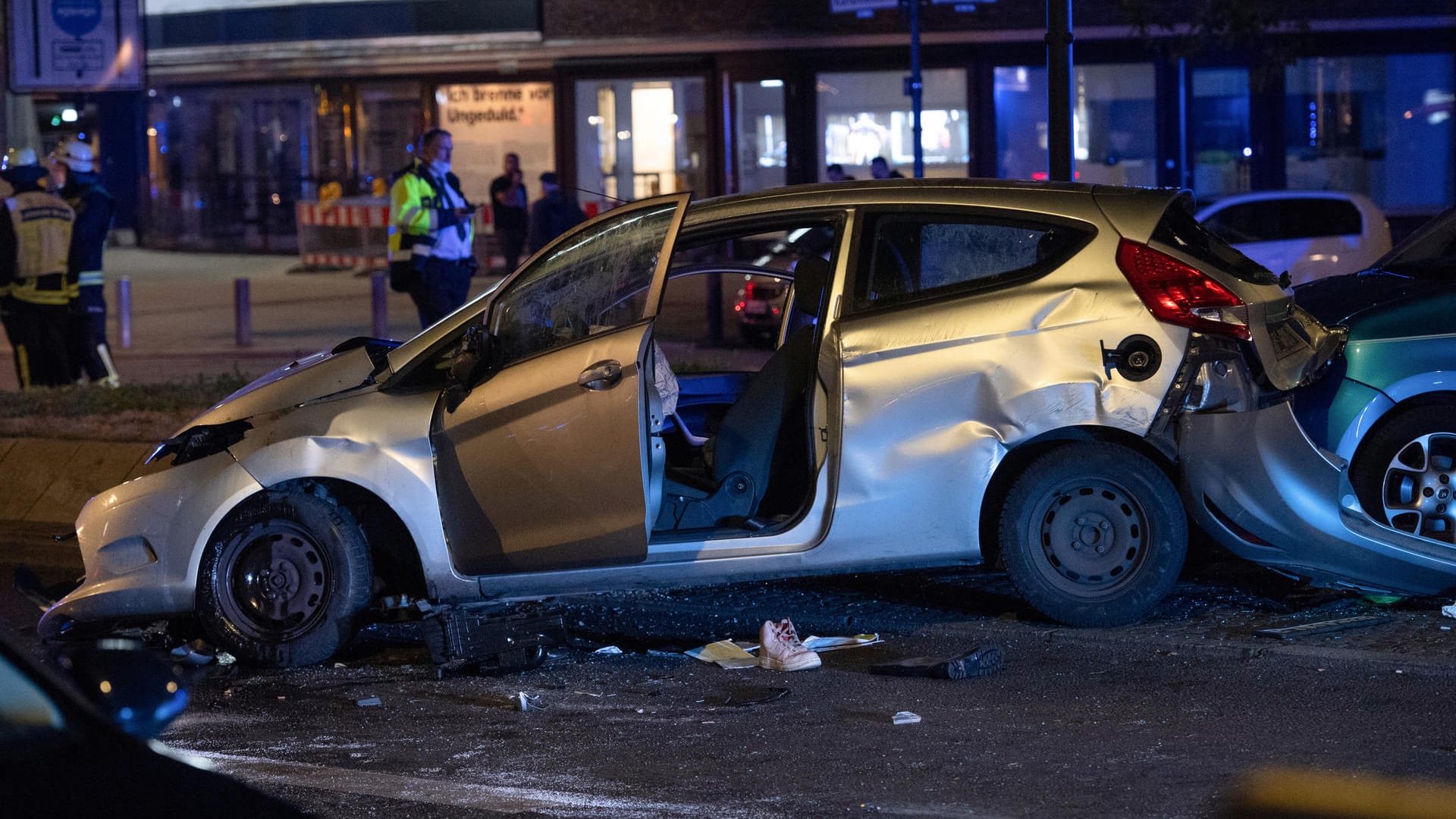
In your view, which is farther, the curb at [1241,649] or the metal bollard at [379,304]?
the metal bollard at [379,304]

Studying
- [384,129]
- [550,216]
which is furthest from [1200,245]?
[384,129]

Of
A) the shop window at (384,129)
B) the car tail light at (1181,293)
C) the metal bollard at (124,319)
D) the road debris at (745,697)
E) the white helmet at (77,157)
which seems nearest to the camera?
the road debris at (745,697)

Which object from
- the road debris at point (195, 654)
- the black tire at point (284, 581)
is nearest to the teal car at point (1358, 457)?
the black tire at point (284, 581)

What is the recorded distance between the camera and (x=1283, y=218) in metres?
15.8

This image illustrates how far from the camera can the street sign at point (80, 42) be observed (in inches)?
633

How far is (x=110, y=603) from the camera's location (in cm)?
638

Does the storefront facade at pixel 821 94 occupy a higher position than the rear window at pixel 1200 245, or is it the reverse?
the storefront facade at pixel 821 94

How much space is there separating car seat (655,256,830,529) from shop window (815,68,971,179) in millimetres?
19081

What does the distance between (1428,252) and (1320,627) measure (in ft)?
7.57

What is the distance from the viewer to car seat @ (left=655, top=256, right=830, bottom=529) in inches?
261

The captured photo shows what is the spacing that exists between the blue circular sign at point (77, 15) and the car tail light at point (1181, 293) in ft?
41.5

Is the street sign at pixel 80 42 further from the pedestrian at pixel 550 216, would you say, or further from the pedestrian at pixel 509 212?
the pedestrian at pixel 509 212

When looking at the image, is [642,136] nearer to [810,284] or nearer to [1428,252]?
[1428,252]

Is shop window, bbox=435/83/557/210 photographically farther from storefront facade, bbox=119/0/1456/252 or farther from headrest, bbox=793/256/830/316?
headrest, bbox=793/256/830/316
